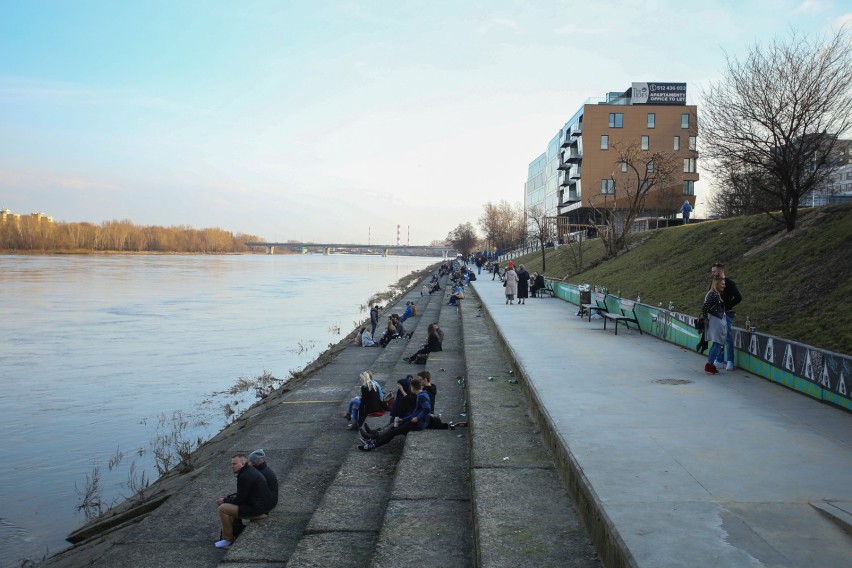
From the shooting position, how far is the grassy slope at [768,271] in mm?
12734

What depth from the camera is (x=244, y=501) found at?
7578 millimetres

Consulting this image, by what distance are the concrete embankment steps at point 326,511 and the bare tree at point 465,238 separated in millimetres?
132606

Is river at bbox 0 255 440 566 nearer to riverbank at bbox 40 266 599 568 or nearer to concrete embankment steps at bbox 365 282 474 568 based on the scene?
riverbank at bbox 40 266 599 568

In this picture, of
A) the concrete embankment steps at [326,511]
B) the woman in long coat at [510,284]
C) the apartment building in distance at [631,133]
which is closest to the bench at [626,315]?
the woman in long coat at [510,284]

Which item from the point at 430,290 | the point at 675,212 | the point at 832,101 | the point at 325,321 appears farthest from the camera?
the point at 675,212

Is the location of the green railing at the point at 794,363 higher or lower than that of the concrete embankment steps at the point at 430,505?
higher

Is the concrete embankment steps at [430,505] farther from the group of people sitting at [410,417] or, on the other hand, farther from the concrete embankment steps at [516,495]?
the concrete embankment steps at [516,495]

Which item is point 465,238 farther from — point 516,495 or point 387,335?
point 516,495

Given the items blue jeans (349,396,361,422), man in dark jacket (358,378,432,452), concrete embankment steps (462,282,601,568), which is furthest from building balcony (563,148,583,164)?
concrete embankment steps (462,282,601,568)

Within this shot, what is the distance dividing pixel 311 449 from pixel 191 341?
1917 centimetres

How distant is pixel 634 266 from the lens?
29.5m

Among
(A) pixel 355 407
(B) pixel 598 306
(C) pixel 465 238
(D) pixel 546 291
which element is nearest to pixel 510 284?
(D) pixel 546 291

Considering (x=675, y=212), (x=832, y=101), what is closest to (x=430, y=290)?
(x=675, y=212)

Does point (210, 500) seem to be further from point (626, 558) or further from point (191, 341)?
point (191, 341)
